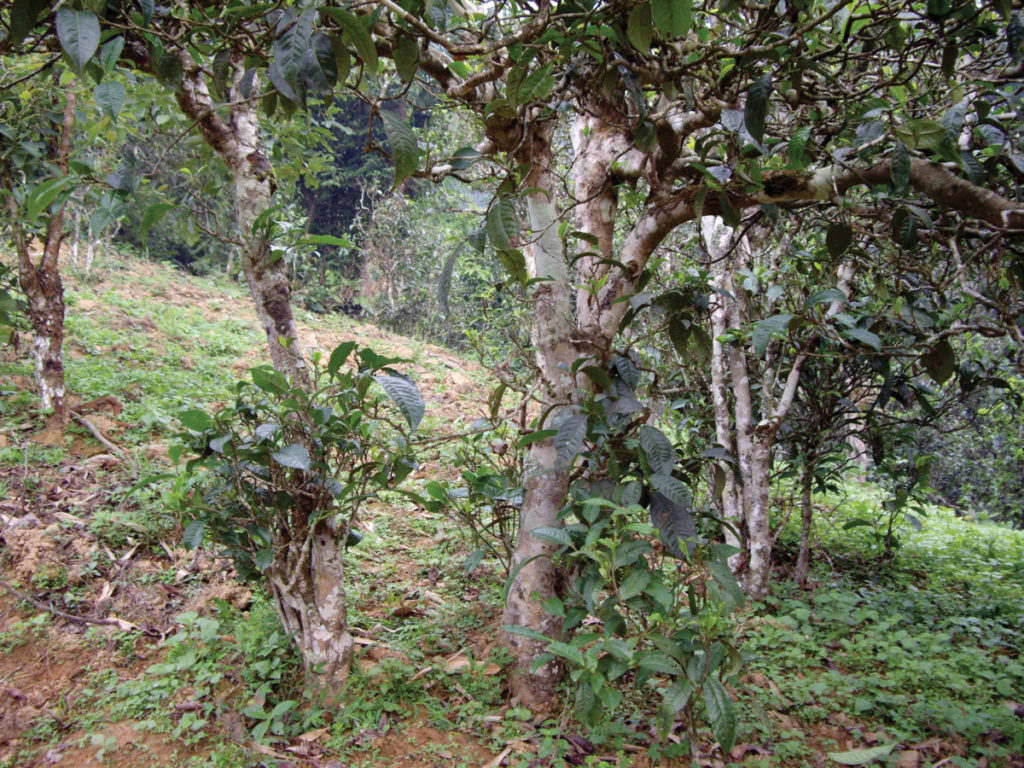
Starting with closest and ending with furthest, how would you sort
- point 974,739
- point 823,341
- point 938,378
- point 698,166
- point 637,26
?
point 637,26, point 698,166, point 974,739, point 938,378, point 823,341

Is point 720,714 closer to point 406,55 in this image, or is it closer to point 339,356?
point 339,356

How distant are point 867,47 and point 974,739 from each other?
2.57 m

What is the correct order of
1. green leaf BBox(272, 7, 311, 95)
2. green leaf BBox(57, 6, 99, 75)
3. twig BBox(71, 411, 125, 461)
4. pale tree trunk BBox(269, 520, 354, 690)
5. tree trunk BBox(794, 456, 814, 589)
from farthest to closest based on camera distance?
twig BBox(71, 411, 125, 461), tree trunk BBox(794, 456, 814, 589), pale tree trunk BBox(269, 520, 354, 690), green leaf BBox(272, 7, 311, 95), green leaf BBox(57, 6, 99, 75)

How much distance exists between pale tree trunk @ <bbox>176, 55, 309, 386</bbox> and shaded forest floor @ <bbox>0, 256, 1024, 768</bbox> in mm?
804

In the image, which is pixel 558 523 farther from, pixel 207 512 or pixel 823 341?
pixel 823 341

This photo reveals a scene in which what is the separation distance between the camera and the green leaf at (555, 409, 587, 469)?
1.99 meters

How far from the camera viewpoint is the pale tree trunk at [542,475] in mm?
2270

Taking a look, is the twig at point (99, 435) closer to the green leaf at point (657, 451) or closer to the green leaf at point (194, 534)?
the green leaf at point (194, 534)

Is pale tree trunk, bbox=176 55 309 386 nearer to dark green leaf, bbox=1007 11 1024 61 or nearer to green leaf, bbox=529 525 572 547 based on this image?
green leaf, bbox=529 525 572 547

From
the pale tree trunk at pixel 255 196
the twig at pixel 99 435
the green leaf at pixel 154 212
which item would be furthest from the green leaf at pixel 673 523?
the twig at pixel 99 435

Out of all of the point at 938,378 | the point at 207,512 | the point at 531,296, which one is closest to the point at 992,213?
the point at 938,378

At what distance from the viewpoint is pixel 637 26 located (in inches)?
59.1

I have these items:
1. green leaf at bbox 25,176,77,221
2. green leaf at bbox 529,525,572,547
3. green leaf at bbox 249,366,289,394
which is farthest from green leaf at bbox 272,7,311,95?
green leaf at bbox 529,525,572,547

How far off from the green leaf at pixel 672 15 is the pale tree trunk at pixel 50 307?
13.0ft
